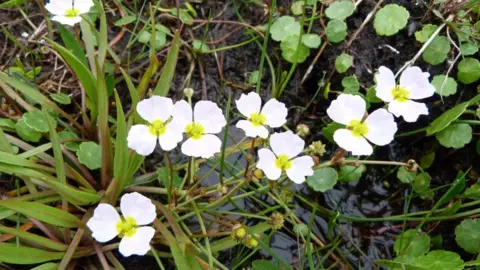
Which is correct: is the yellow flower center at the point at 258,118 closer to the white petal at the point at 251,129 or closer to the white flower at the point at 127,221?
the white petal at the point at 251,129

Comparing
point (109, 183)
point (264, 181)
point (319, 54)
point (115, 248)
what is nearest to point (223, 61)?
point (319, 54)

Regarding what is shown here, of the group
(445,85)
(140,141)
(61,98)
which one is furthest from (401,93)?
(61,98)

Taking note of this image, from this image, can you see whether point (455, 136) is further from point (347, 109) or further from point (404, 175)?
point (347, 109)

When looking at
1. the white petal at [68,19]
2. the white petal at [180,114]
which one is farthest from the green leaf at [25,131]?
the white petal at [180,114]

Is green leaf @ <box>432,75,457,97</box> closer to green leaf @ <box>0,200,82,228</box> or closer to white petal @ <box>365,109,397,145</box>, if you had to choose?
white petal @ <box>365,109,397,145</box>

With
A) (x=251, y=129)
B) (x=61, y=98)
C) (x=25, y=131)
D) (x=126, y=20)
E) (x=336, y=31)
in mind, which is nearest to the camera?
(x=251, y=129)

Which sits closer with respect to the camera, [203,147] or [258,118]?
[203,147]

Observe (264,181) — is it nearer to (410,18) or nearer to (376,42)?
(376,42)

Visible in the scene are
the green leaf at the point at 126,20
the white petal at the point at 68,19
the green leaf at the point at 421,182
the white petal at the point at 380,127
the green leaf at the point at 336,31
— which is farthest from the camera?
the green leaf at the point at 126,20
